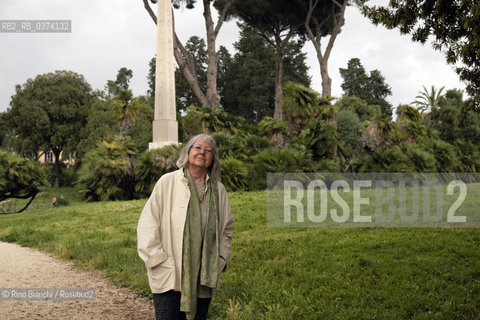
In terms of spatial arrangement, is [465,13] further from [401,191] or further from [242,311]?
[401,191]

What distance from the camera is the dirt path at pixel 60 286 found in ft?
16.0

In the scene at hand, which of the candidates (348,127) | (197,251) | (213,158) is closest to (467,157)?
(348,127)

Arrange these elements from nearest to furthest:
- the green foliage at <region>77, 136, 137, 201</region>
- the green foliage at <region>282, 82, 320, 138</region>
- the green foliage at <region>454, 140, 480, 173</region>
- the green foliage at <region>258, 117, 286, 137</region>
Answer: the green foliage at <region>282, 82, 320, 138</region>
the green foliage at <region>77, 136, 137, 201</region>
the green foliage at <region>258, 117, 286, 137</region>
the green foliage at <region>454, 140, 480, 173</region>

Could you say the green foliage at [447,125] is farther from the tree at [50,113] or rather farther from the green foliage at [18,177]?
the tree at [50,113]

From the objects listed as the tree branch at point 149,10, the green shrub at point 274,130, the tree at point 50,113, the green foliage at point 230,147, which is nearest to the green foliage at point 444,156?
the green shrub at point 274,130

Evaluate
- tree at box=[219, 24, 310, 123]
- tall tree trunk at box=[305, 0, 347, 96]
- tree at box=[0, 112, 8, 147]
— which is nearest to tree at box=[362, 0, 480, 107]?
tall tree trunk at box=[305, 0, 347, 96]

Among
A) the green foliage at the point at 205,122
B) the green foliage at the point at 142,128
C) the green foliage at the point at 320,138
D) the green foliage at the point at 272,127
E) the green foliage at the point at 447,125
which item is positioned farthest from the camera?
the green foliage at the point at 447,125

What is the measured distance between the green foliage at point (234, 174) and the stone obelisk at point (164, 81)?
4177 millimetres

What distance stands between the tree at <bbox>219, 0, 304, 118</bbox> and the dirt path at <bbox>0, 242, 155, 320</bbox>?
22.2 meters

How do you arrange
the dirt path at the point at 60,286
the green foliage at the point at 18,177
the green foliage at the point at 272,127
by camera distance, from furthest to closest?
the green foliage at the point at 272,127, the green foliage at the point at 18,177, the dirt path at the point at 60,286

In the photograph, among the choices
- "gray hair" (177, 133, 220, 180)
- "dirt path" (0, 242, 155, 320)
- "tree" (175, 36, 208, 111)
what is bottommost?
"dirt path" (0, 242, 155, 320)

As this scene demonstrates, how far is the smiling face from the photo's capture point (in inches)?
123

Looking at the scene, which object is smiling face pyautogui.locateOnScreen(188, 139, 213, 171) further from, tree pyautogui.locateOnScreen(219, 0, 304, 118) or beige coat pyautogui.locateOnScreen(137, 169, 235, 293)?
tree pyautogui.locateOnScreen(219, 0, 304, 118)

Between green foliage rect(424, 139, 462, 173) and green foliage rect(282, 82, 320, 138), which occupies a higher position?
green foliage rect(282, 82, 320, 138)
